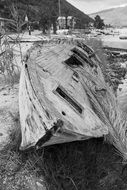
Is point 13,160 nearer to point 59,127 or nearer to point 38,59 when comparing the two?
point 59,127

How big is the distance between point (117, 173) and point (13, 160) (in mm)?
1457

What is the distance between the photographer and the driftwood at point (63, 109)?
269cm

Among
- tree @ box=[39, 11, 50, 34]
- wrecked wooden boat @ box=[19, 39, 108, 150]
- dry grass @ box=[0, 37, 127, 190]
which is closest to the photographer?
wrecked wooden boat @ box=[19, 39, 108, 150]

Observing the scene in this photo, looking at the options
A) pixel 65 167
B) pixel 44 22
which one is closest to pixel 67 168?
pixel 65 167

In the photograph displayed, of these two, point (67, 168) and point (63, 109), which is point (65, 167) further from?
point (63, 109)

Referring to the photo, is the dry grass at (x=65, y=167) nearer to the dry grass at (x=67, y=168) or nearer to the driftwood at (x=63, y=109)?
the dry grass at (x=67, y=168)

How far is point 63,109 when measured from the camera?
10.2 feet

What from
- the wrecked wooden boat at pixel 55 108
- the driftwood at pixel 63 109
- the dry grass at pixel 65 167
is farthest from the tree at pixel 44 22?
the dry grass at pixel 65 167

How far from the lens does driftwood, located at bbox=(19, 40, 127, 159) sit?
2693mm

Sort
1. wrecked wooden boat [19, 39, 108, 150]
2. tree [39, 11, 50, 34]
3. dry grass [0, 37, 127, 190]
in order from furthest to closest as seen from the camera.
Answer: tree [39, 11, 50, 34], dry grass [0, 37, 127, 190], wrecked wooden boat [19, 39, 108, 150]

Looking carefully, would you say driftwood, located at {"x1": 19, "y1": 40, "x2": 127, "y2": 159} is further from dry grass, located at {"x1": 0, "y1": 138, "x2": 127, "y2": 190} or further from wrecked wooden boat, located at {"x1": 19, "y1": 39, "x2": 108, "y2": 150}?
dry grass, located at {"x1": 0, "y1": 138, "x2": 127, "y2": 190}

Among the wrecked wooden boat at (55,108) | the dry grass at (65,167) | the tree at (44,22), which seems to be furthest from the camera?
the tree at (44,22)

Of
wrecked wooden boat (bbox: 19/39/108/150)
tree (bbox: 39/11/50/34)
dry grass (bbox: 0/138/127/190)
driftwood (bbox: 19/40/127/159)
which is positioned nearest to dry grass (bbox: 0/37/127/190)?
dry grass (bbox: 0/138/127/190)

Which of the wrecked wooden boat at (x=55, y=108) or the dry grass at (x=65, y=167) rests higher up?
the wrecked wooden boat at (x=55, y=108)
